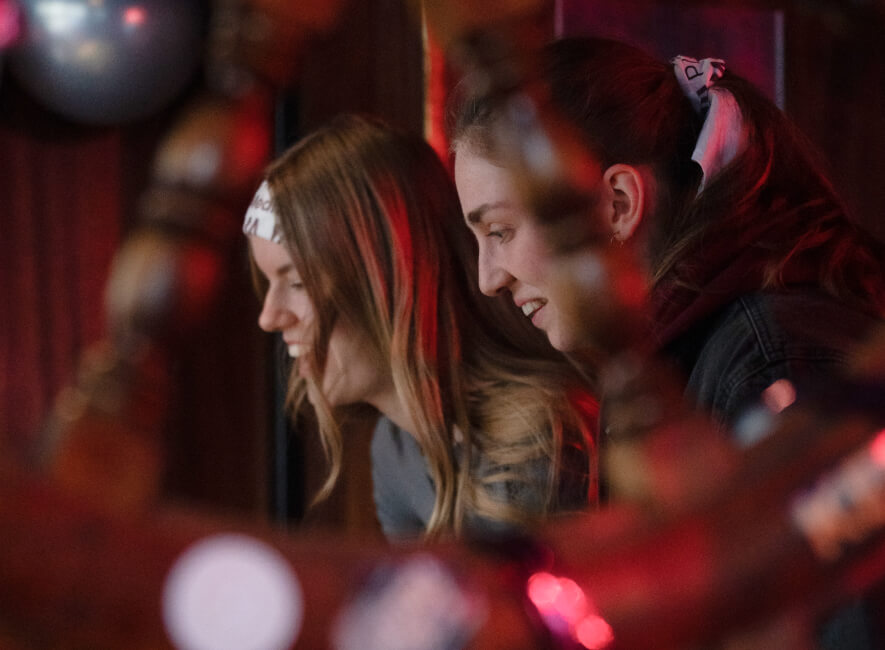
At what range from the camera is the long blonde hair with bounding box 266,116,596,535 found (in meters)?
1.40

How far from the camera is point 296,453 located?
→ 101 inches

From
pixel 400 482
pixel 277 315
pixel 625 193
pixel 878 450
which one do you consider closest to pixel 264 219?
pixel 277 315

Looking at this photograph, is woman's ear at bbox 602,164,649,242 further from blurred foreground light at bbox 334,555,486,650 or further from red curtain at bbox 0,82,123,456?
red curtain at bbox 0,82,123,456

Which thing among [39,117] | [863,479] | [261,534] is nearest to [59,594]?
[261,534]

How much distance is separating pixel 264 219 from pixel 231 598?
1398mm

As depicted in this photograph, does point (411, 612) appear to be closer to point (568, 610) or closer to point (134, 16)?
point (568, 610)

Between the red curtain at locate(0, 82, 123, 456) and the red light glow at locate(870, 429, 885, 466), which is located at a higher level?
the red light glow at locate(870, 429, 885, 466)

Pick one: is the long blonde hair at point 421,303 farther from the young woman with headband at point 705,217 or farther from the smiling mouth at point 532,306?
the young woman with headband at point 705,217

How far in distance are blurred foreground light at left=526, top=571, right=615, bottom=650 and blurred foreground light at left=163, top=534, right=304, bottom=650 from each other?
5 cm

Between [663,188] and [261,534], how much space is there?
0.86 meters

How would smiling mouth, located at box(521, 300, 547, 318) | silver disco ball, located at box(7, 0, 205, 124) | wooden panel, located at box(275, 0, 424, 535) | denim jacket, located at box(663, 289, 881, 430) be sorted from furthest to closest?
wooden panel, located at box(275, 0, 424, 535)
silver disco ball, located at box(7, 0, 205, 124)
smiling mouth, located at box(521, 300, 547, 318)
denim jacket, located at box(663, 289, 881, 430)

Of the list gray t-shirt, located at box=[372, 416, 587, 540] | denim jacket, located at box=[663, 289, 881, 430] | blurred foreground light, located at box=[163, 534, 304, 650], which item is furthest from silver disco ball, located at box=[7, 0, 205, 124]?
blurred foreground light, located at box=[163, 534, 304, 650]

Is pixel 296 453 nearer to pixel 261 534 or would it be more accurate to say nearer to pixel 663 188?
pixel 663 188

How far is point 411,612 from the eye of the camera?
211mm
